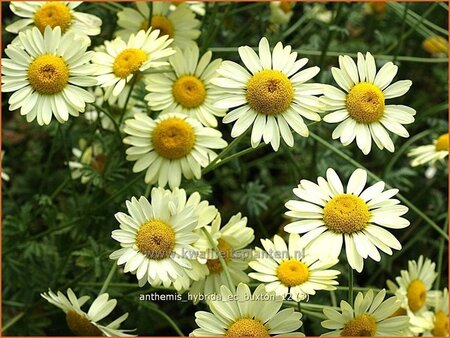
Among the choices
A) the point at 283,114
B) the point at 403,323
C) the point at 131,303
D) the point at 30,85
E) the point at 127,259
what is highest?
the point at 30,85

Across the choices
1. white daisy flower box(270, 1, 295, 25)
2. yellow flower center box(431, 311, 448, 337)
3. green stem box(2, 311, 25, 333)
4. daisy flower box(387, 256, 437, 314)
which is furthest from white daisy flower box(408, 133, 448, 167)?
green stem box(2, 311, 25, 333)

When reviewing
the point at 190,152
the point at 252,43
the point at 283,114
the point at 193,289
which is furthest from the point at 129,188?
the point at 252,43

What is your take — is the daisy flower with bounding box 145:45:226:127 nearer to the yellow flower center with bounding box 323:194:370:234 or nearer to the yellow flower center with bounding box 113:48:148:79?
the yellow flower center with bounding box 113:48:148:79

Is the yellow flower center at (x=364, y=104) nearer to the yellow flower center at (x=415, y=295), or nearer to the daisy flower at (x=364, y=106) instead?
the daisy flower at (x=364, y=106)

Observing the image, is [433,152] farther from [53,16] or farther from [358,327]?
[53,16]

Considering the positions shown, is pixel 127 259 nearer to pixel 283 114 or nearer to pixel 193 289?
pixel 193 289
